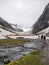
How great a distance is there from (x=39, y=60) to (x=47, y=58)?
3.17 ft

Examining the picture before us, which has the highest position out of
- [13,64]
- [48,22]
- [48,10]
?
[48,10]

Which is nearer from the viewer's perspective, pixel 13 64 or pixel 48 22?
pixel 13 64

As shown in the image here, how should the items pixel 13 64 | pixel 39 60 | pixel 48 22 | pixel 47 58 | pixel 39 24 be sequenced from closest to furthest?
pixel 13 64, pixel 39 60, pixel 47 58, pixel 48 22, pixel 39 24

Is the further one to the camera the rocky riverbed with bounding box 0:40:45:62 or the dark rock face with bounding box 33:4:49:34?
the dark rock face with bounding box 33:4:49:34

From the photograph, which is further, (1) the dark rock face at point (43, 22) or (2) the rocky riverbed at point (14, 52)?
(1) the dark rock face at point (43, 22)

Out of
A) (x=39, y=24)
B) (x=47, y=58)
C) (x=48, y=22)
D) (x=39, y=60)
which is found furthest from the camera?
(x=39, y=24)

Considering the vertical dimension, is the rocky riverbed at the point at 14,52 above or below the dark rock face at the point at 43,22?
below

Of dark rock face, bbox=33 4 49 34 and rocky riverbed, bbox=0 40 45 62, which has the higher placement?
dark rock face, bbox=33 4 49 34

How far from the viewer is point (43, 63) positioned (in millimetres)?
12016

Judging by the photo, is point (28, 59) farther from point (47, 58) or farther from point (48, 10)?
point (48, 10)

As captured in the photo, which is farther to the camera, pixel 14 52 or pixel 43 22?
pixel 43 22

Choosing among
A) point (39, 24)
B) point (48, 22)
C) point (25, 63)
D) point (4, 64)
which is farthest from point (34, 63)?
point (39, 24)

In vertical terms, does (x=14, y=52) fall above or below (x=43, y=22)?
below

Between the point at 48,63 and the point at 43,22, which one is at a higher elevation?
the point at 43,22
